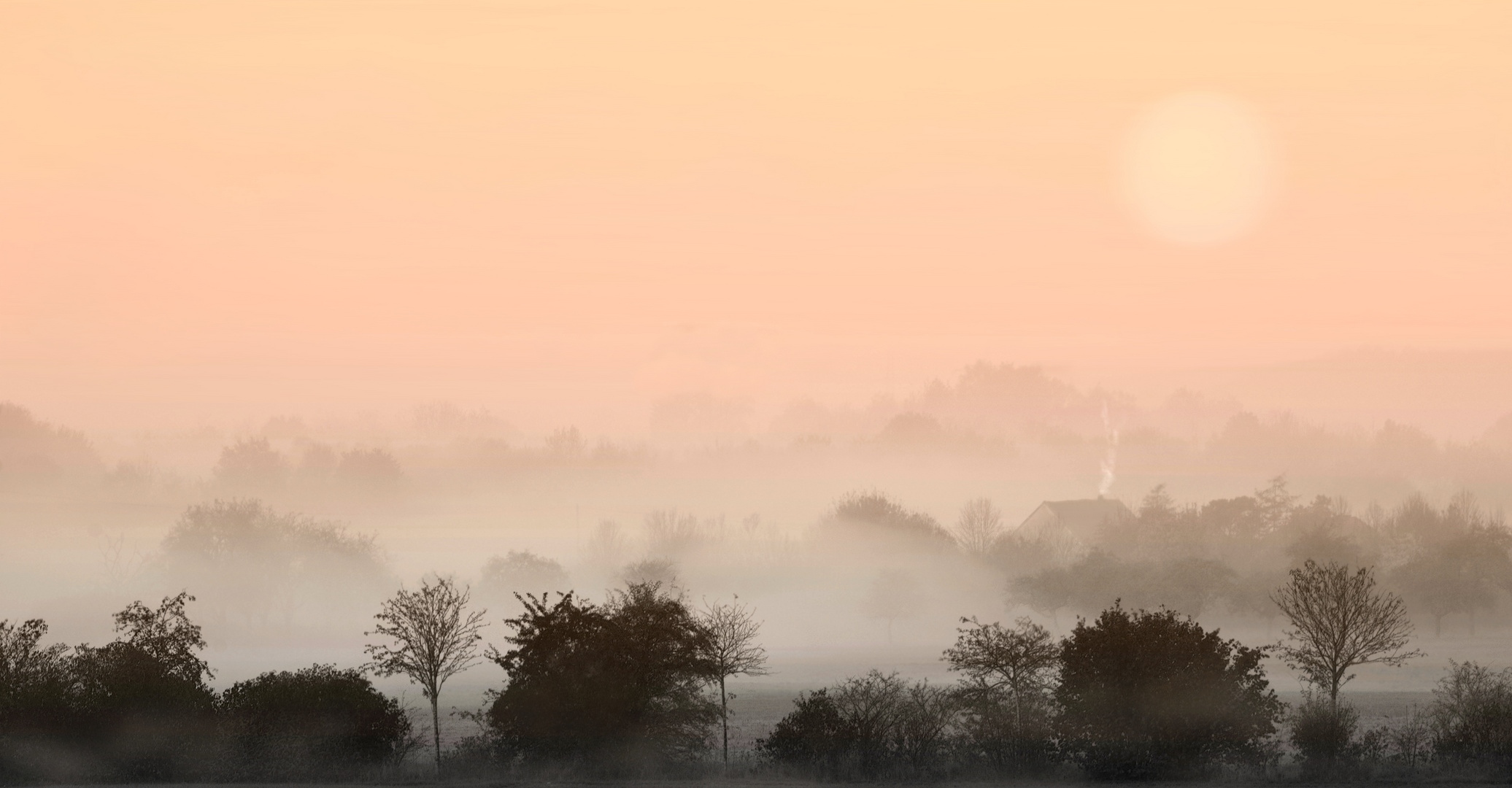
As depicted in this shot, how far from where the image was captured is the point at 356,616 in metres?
181

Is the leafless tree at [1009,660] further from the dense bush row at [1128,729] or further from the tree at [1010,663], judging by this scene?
the dense bush row at [1128,729]

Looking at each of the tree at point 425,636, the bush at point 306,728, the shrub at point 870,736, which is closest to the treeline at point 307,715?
the bush at point 306,728

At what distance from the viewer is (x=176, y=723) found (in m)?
58.7

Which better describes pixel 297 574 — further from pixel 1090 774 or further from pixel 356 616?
pixel 1090 774

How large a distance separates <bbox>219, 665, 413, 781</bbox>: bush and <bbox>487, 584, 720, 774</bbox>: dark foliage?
450 cm

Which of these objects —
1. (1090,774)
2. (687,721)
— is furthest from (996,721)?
(687,721)

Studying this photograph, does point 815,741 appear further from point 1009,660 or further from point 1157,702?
point 1157,702

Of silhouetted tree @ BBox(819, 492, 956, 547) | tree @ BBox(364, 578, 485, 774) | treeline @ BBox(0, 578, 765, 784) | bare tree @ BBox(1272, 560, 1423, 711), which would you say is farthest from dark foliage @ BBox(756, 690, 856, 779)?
silhouetted tree @ BBox(819, 492, 956, 547)

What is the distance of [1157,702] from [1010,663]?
20.6ft

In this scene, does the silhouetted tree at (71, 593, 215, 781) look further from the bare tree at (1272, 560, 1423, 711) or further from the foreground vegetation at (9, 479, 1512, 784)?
the bare tree at (1272, 560, 1423, 711)

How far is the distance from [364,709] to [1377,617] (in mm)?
41900

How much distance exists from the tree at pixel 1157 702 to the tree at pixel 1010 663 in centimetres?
165

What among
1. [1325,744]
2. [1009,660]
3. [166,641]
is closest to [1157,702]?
[1325,744]

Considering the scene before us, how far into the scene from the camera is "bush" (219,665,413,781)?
2280 inches
